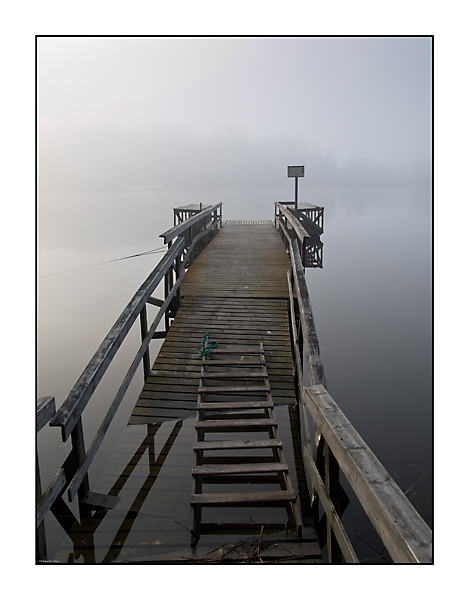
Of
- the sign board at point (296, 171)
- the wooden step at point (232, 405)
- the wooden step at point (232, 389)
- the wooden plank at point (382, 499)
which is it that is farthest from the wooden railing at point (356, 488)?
the sign board at point (296, 171)

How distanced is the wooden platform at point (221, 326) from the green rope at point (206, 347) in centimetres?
11

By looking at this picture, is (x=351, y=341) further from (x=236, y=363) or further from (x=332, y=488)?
(x=332, y=488)

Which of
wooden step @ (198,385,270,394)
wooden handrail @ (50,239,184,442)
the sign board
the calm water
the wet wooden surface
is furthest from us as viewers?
the sign board

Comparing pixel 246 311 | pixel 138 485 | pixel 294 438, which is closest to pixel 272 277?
pixel 246 311

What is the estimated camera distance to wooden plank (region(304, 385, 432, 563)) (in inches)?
56.0

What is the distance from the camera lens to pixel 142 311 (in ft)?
17.0

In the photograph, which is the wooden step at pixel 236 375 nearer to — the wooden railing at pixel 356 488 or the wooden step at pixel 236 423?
the wooden step at pixel 236 423

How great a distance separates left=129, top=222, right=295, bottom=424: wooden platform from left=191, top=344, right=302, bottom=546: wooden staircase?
0.54ft

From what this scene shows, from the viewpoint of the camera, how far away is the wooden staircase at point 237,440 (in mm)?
3129

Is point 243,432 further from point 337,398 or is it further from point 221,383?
point 337,398

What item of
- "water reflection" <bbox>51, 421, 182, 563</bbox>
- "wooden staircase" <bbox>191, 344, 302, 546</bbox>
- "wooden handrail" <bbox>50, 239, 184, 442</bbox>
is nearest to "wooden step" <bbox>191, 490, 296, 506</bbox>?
"wooden staircase" <bbox>191, 344, 302, 546</bbox>

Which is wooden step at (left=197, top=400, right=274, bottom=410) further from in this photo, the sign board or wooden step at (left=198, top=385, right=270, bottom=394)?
the sign board
